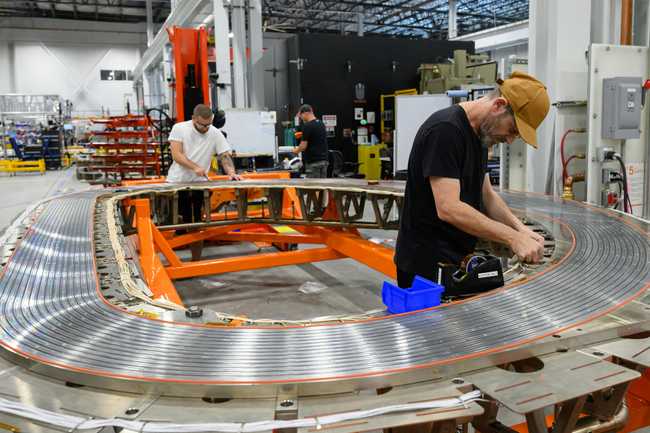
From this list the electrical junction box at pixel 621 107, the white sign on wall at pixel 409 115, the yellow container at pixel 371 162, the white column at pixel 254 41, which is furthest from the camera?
the yellow container at pixel 371 162

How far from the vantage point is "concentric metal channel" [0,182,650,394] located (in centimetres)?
114

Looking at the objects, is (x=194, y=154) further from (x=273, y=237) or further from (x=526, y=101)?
(x=526, y=101)

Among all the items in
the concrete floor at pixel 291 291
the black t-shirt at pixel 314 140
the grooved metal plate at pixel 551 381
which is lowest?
the concrete floor at pixel 291 291

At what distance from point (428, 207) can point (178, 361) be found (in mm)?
1251

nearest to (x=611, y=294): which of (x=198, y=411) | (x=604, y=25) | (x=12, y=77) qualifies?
(x=198, y=411)

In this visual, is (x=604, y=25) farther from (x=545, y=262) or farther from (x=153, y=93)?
(x=153, y=93)

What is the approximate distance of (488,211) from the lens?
2.39 metres

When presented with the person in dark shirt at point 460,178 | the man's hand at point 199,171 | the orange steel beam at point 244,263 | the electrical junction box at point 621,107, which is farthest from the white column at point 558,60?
the man's hand at point 199,171

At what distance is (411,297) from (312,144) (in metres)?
6.02

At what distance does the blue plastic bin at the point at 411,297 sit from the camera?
148 cm

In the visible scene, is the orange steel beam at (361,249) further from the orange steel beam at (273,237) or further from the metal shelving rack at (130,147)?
the metal shelving rack at (130,147)

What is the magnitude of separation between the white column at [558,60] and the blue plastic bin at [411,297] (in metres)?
2.54

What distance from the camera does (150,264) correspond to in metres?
3.12

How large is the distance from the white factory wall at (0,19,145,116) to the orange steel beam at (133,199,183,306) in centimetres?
2195
